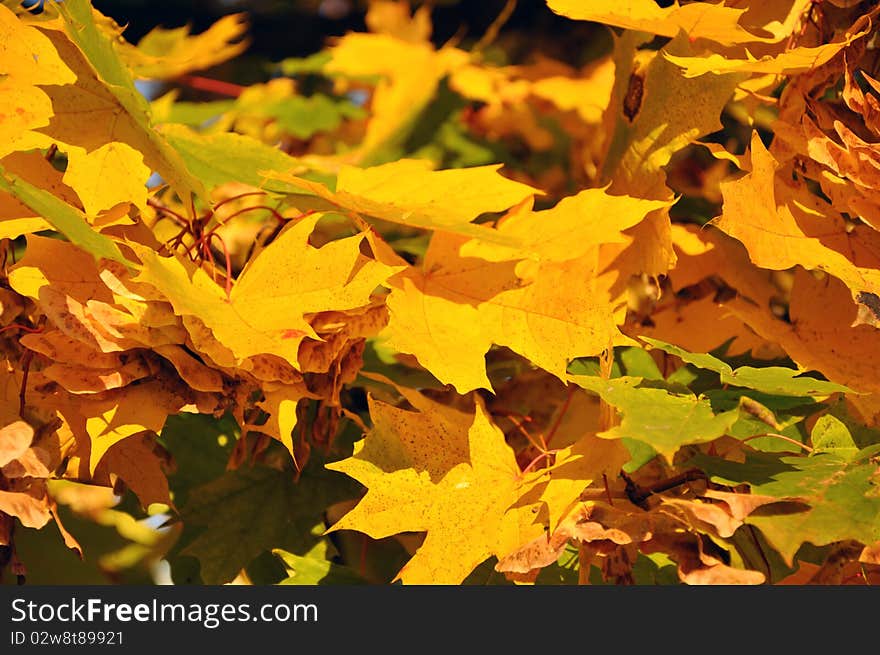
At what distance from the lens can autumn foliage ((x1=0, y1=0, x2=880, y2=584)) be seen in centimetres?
56

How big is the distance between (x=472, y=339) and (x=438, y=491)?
0.09 m

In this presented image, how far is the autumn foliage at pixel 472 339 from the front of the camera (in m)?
0.56

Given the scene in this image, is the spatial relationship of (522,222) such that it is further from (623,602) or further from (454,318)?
(623,602)

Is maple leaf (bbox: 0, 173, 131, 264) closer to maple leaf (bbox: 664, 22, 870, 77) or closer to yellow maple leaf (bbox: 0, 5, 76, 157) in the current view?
yellow maple leaf (bbox: 0, 5, 76, 157)

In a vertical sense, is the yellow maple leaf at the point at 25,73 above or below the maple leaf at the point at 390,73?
above

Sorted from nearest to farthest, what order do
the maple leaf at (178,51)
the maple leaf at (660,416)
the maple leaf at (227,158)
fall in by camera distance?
the maple leaf at (660,416), the maple leaf at (227,158), the maple leaf at (178,51)

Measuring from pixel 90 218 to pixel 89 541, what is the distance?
380mm

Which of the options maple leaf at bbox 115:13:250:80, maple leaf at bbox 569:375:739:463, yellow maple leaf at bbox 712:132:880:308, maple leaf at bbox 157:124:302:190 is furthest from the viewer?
maple leaf at bbox 115:13:250:80

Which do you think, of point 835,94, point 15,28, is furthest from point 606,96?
point 15,28

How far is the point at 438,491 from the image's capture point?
60cm

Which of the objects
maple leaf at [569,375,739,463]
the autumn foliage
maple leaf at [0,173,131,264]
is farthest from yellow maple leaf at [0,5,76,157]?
maple leaf at [569,375,739,463]

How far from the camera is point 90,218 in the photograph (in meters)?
0.61

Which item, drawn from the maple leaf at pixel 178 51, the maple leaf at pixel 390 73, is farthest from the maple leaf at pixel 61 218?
the maple leaf at pixel 390 73

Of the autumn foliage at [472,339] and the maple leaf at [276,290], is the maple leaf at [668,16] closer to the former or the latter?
the autumn foliage at [472,339]
